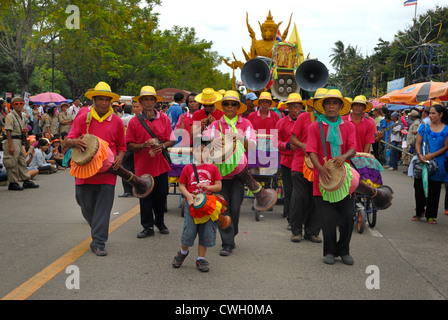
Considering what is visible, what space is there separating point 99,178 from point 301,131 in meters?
2.80

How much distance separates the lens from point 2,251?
19.7ft

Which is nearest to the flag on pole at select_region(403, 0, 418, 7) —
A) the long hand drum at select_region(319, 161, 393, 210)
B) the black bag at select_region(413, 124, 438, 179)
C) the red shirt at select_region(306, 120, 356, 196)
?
the black bag at select_region(413, 124, 438, 179)

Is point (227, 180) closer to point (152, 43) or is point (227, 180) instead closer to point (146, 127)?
point (146, 127)

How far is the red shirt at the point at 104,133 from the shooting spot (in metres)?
6.07

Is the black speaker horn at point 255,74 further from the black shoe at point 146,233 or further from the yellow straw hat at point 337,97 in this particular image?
the black shoe at point 146,233

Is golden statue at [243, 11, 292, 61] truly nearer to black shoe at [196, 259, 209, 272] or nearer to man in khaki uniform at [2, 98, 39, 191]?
man in khaki uniform at [2, 98, 39, 191]

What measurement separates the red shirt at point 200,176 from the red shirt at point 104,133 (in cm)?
120

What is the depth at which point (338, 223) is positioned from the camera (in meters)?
5.87

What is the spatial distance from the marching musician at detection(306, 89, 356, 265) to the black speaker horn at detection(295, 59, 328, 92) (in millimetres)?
5209

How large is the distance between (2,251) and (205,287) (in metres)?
2.75

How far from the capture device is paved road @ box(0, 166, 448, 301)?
470 centimetres

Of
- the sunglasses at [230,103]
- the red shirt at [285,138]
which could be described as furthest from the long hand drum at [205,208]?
the red shirt at [285,138]

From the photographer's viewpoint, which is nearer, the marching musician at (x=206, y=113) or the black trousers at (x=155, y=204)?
the black trousers at (x=155, y=204)

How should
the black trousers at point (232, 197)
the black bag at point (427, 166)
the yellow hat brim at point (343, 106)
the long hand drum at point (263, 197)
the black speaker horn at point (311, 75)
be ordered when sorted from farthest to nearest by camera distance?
the black speaker horn at point (311, 75)
the black bag at point (427, 166)
the long hand drum at point (263, 197)
the black trousers at point (232, 197)
the yellow hat brim at point (343, 106)
